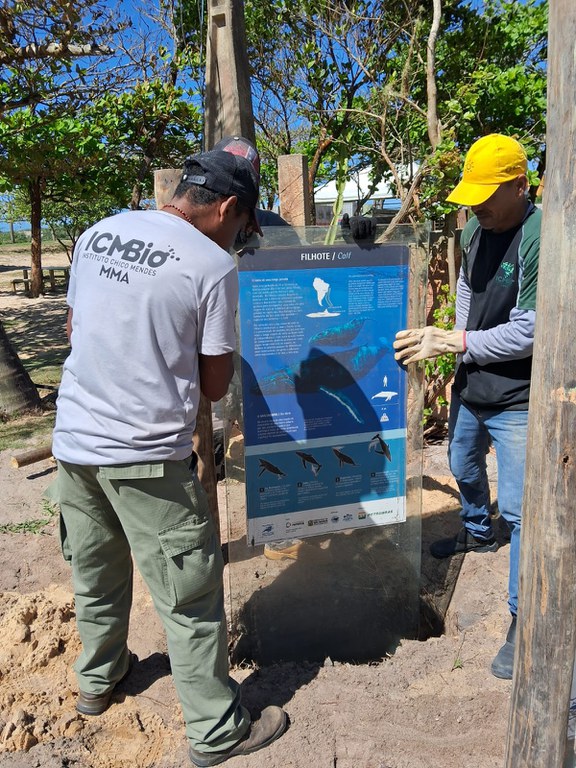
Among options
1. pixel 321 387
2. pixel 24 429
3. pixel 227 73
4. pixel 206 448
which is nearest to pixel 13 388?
pixel 24 429

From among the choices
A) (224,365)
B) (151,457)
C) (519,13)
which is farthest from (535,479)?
(519,13)

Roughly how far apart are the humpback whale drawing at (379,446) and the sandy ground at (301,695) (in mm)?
629

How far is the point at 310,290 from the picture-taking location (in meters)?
2.66

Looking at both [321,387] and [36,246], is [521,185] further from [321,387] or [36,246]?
[36,246]

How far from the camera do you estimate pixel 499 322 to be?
283 cm

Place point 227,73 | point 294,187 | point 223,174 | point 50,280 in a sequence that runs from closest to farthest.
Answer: point 223,174
point 227,73
point 294,187
point 50,280

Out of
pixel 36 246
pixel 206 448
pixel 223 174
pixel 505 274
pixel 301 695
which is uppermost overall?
pixel 36 246

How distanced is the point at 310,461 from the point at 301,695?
3.08 feet

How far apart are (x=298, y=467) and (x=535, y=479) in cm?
131

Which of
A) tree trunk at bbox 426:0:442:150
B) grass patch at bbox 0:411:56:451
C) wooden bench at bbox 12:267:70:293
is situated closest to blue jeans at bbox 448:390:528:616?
tree trunk at bbox 426:0:442:150

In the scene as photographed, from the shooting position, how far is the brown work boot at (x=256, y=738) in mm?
2221

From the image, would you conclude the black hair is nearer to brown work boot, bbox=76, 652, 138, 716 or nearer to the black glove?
the black glove

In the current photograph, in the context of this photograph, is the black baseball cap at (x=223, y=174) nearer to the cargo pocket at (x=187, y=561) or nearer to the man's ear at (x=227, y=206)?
the man's ear at (x=227, y=206)

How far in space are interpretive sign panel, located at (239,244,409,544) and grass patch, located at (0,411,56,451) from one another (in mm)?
3673
